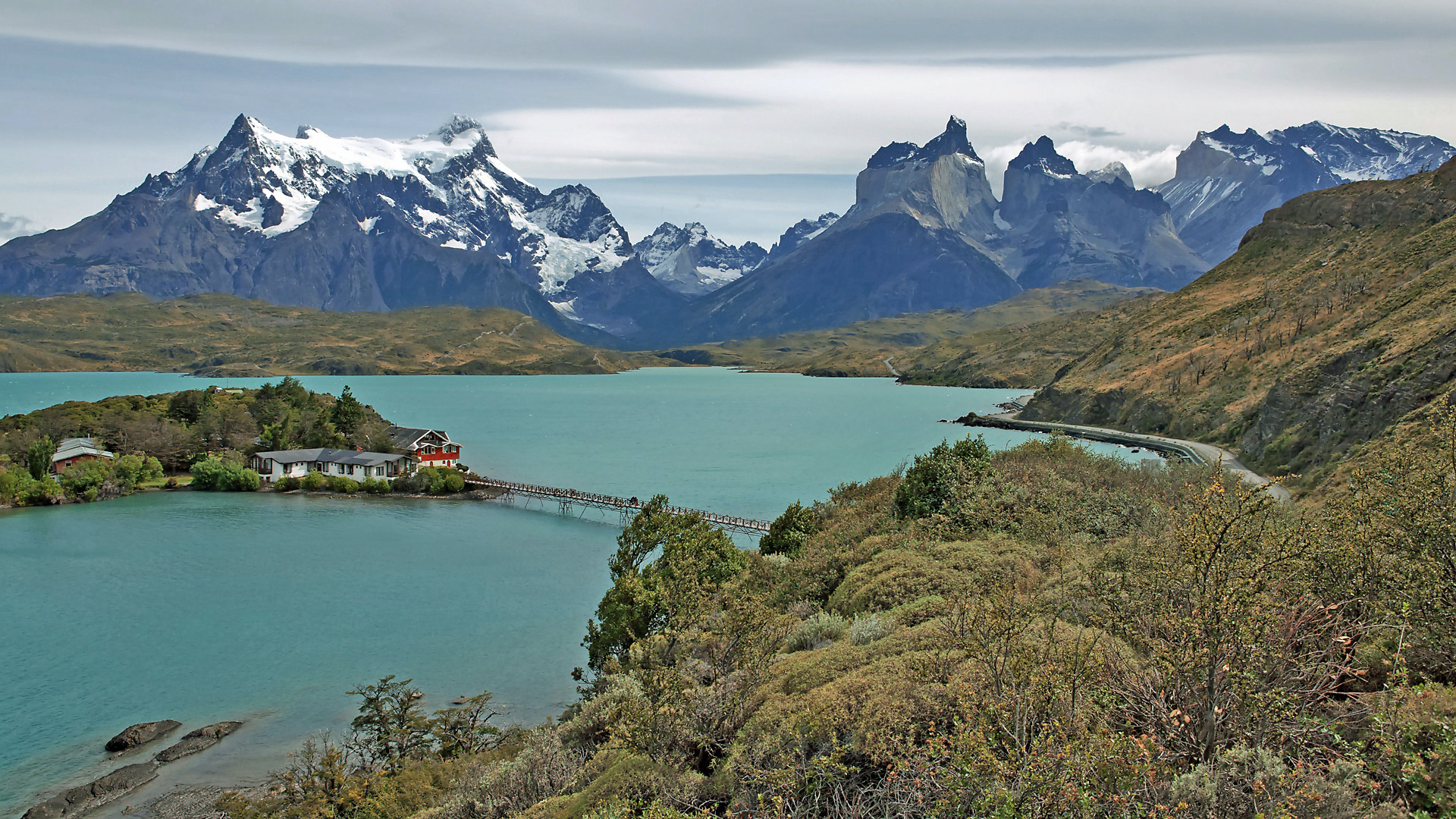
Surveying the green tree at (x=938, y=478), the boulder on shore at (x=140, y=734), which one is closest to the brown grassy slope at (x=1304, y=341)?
the green tree at (x=938, y=478)

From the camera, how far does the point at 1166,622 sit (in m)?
11.2

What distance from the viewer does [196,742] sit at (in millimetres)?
31922

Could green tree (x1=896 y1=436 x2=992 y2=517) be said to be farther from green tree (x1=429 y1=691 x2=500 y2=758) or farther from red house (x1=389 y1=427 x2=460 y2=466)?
red house (x1=389 y1=427 x2=460 y2=466)

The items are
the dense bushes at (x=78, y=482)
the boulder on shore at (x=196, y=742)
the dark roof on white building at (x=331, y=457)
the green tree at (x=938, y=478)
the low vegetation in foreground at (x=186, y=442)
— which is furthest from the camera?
the dark roof on white building at (x=331, y=457)

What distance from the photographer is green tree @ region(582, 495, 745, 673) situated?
2757 cm

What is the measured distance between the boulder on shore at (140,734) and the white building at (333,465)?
5707 centimetres

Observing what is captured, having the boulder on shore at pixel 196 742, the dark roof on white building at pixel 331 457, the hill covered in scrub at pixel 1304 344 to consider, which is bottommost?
the boulder on shore at pixel 196 742

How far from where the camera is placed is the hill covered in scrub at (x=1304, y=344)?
53062 millimetres

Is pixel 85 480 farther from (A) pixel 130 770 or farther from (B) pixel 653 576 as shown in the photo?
(B) pixel 653 576

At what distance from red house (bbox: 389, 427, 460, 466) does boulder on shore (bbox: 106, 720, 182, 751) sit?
60.5 metres

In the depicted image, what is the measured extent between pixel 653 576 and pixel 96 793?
2027 centimetres

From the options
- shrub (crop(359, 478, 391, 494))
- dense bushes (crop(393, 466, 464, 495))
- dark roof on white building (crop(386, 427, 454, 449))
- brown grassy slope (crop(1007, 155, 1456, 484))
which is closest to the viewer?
brown grassy slope (crop(1007, 155, 1456, 484))

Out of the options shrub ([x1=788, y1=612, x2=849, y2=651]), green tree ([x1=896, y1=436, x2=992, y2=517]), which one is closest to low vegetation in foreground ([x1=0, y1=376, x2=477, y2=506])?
green tree ([x1=896, y1=436, x2=992, y2=517])

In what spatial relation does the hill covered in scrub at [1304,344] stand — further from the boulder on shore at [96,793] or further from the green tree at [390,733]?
the boulder on shore at [96,793]
